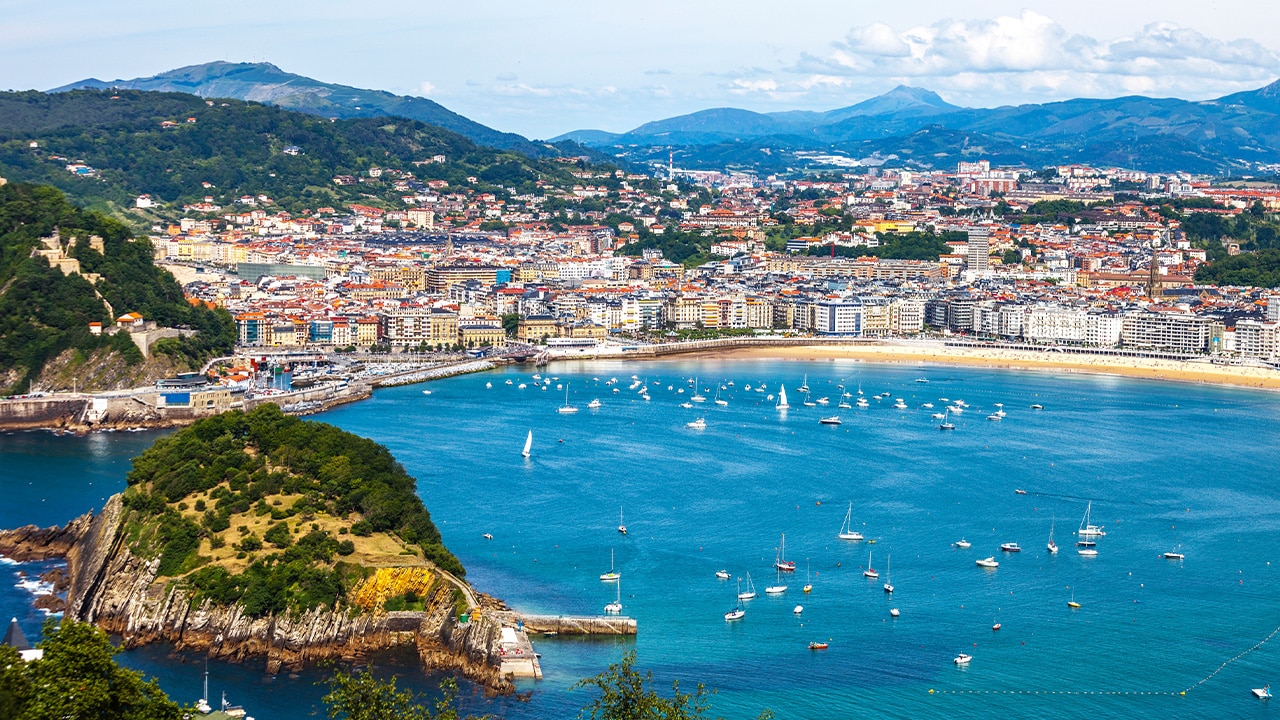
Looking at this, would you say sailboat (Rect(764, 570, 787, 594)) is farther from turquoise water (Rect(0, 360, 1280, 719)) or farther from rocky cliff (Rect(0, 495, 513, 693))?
rocky cliff (Rect(0, 495, 513, 693))

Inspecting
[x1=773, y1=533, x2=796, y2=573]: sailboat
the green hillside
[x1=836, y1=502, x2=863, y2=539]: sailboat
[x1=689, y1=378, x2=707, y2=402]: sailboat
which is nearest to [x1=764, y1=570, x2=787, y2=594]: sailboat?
[x1=773, y1=533, x2=796, y2=573]: sailboat

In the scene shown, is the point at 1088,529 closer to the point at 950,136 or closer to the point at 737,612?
the point at 737,612

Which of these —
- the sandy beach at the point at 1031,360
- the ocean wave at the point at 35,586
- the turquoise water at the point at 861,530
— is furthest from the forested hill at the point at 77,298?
the ocean wave at the point at 35,586

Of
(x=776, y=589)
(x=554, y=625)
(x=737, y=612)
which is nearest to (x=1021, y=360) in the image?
(x=776, y=589)

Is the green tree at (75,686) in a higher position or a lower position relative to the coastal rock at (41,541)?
higher

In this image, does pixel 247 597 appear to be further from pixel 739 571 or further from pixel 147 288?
pixel 147 288

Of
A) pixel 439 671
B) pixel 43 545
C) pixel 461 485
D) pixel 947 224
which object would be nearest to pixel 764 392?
pixel 461 485

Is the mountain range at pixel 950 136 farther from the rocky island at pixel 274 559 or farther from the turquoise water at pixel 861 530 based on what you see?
the rocky island at pixel 274 559
